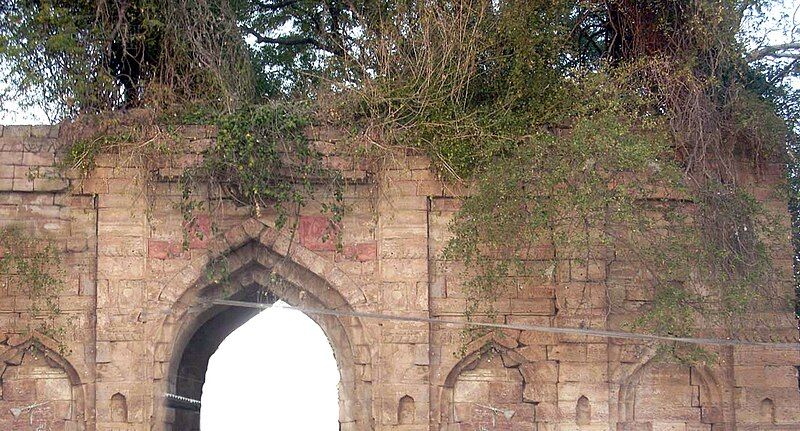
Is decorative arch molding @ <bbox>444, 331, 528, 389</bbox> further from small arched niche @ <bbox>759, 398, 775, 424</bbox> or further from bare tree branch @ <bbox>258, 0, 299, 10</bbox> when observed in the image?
bare tree branch @ <bbox>258, 0, 299, 10</bbox>

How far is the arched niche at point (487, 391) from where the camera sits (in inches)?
408

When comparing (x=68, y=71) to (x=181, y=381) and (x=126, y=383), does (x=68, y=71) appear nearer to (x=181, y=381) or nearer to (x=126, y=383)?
(x=126, y=383)

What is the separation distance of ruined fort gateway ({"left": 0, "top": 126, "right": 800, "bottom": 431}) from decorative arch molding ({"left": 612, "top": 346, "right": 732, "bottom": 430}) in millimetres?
14

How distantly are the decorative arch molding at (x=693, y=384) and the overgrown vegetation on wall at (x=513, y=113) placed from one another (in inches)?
20.2

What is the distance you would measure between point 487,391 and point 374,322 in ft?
4.15

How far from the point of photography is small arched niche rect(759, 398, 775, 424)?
34.2 ft

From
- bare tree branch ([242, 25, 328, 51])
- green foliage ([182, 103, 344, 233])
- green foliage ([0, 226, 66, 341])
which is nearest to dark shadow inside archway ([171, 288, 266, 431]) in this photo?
green foliage ([182, 103, 344, 233])

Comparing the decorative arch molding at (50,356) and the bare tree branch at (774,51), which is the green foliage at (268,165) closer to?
the decorative arch molding at (50,356)

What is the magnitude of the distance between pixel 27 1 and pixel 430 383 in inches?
214

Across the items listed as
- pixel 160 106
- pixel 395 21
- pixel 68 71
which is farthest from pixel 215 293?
pixel 395 21

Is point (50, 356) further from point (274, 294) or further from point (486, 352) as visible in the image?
point (486, 352)

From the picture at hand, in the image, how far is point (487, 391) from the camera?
10430 mm

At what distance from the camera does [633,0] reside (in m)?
11.5

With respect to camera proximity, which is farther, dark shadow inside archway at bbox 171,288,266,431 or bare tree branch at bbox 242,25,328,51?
bare tree branch at bbox 242,25,328,51
